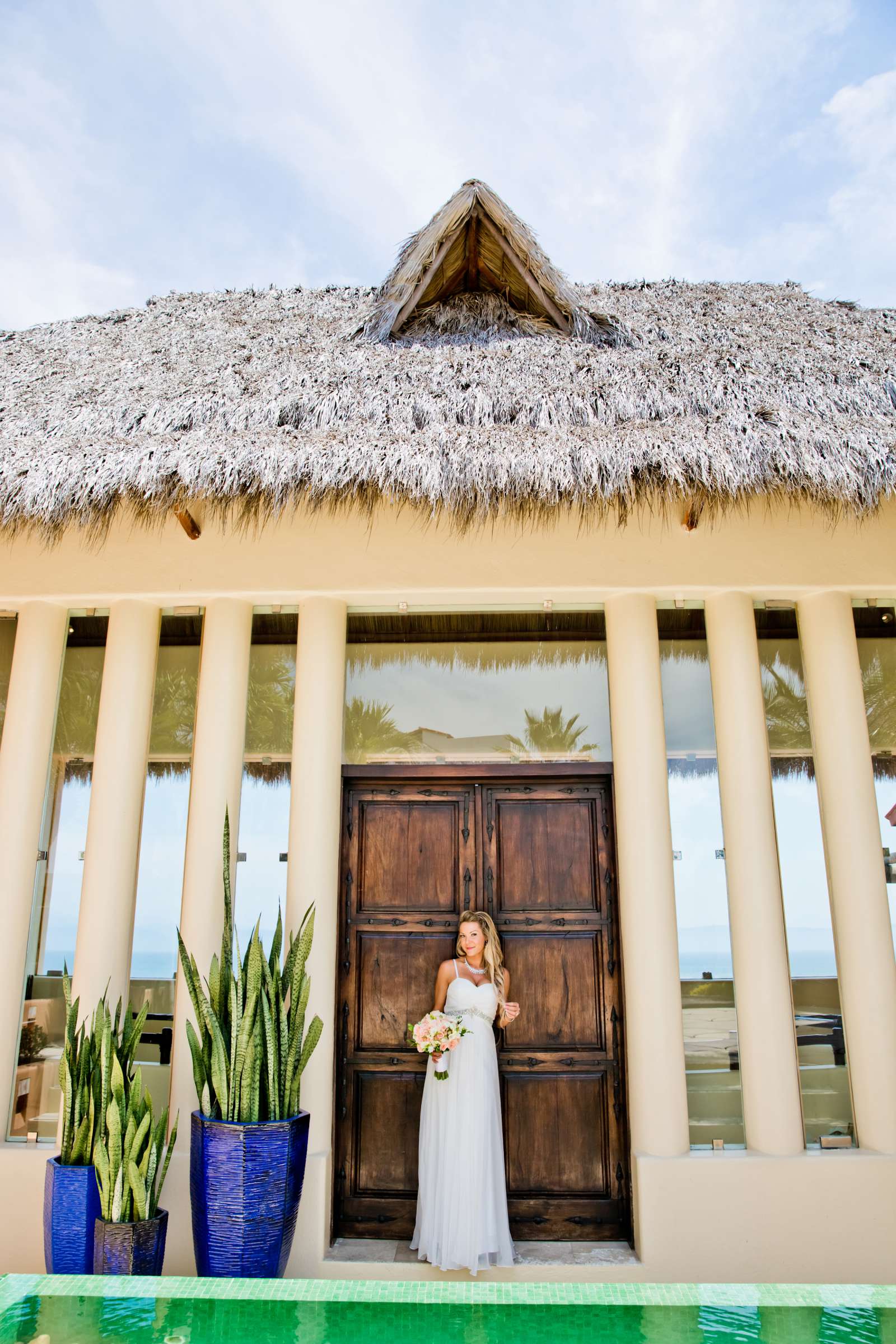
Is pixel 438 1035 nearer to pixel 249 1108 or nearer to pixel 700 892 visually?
pixel 249 1108

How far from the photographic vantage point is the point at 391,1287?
7.57ft

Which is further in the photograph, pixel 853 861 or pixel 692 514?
pixel 692 514

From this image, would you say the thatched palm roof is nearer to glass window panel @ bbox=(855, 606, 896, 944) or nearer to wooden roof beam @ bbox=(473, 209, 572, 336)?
wooden roof beam @ bbox=(473, 209, 572, 336)

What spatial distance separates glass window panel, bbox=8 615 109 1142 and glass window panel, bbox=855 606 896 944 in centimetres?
385

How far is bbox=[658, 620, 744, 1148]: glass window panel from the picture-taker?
3.57m

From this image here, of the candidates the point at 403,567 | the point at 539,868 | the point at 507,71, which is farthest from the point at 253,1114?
the point at 507,71

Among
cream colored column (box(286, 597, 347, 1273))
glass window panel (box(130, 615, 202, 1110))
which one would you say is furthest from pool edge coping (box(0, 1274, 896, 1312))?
glass window panel (box(130, 615, 202, 1110))

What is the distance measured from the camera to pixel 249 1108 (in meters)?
3.07

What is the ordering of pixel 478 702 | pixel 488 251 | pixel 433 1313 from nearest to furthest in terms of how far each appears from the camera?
pixel 433 1313
pixel 478 702
pixel 488 251

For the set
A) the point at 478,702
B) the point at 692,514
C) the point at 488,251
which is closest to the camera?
the point at 692,514

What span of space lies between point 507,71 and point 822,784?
6.50m

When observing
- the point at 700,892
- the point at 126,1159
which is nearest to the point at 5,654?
the point at 126,1159

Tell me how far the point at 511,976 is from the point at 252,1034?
126 centimetres

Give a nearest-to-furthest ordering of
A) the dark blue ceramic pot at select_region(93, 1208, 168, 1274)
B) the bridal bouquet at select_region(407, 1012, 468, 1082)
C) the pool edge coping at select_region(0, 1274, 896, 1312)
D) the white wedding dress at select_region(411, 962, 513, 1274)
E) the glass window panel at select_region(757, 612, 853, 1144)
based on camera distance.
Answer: the pool edge coping at select_region(0, 1274, 896, 1312)
the dark blue ceramic pot at select_region(93, 1208, 168, 1274)
the white wedding dress at select_region(411, 962, 513, 1274)
the bridal bouquet at select_region(407, 1012, 468, 1082)
the glass window panel at select_region(757, 612, 853, 1144)
